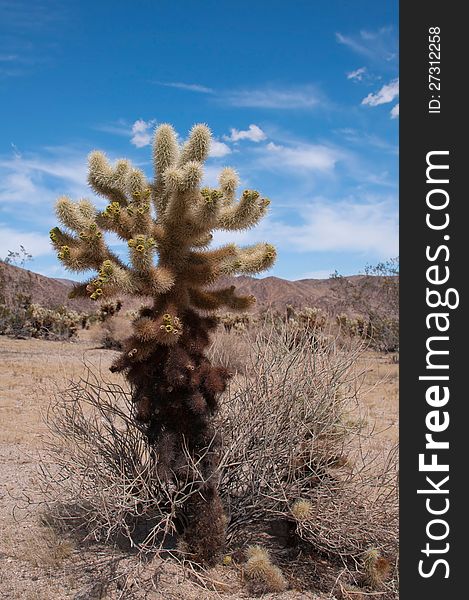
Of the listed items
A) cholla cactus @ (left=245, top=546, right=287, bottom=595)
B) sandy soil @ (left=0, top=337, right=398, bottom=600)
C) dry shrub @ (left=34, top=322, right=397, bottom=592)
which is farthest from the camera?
dry shrub @ (left=34, top=322, right=397, bottom=592)

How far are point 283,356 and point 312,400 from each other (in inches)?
21.0

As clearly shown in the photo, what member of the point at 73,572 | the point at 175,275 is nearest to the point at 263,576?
the point at 73,572

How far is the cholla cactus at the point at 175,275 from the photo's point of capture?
14.7ft

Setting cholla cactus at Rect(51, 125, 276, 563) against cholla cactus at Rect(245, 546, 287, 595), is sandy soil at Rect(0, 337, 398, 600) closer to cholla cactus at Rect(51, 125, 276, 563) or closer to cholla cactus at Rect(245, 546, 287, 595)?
cholla cactus at Rect(245, 546, 287, 595)

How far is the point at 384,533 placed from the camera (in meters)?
4.88

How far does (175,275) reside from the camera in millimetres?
4742

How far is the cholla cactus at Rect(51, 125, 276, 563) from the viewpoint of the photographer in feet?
14.7

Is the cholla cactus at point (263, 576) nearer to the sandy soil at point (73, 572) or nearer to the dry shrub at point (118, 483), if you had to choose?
the sandy soil at point (73, 572)

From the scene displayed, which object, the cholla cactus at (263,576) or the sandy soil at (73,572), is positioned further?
the cholla cactus at (263,576)

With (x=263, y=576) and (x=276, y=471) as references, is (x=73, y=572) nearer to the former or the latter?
(x=263, y=576)

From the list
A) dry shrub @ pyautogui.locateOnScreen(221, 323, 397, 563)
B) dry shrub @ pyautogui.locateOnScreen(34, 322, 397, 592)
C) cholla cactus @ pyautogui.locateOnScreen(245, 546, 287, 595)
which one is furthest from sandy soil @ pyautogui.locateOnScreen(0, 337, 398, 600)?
dry shrub @ pyautogui.locateOnScreen(221, 323, 397, 563)

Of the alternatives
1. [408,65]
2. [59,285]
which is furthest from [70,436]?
[59,285]

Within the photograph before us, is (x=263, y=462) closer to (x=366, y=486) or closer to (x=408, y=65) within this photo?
(x=366, y=486)

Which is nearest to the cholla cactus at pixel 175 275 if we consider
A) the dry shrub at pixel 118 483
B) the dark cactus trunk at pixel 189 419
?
the dark cactus trunk at pixel 189 419
